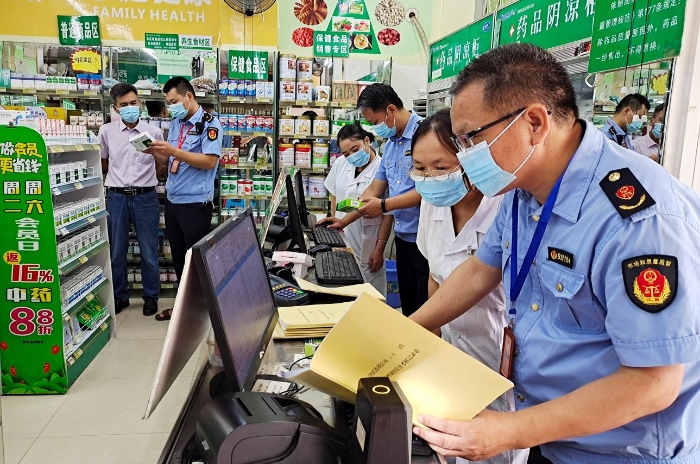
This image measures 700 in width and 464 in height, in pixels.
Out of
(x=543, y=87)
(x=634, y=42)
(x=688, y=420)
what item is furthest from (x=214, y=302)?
(x=634, y=42)

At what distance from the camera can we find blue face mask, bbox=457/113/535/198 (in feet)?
3.85

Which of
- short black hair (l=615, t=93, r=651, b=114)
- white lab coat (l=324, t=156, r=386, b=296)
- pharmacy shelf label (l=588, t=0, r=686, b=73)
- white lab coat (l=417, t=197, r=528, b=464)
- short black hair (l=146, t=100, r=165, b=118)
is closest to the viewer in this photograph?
white lab coat (l=417, t=197, r=528, b=464)

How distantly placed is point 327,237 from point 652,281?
298 cm

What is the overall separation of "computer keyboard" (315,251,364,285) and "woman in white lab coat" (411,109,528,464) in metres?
0.56

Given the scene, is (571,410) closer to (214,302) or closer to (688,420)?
(688,420)

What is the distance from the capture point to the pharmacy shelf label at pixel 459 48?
13.3ft

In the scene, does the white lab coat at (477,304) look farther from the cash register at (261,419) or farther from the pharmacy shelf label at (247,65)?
the pharmacy shelf label at (247,65)

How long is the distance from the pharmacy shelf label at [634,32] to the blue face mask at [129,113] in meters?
3.73

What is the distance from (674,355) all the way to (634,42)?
177cm

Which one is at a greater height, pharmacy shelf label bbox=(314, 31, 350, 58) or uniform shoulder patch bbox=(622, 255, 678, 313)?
pharmacy shelf label bbox=(314, 31, 350, 58)

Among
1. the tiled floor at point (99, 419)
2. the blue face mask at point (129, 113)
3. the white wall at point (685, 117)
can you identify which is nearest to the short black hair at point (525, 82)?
the white wall at point (685, 117)

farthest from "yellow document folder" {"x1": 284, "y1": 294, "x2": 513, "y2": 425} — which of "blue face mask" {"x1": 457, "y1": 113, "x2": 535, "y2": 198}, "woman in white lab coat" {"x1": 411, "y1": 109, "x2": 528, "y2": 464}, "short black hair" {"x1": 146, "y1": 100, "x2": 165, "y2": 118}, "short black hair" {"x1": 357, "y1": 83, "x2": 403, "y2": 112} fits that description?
"short black hair" {"x1": 146, "y1": 100, "x2": 165, "y2": 118}

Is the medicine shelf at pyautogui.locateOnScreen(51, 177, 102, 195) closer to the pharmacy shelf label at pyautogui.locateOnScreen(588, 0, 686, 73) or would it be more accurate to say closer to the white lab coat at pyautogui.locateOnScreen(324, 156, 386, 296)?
the white lab coat at pyautogui.locateOnScreen(324, 156, 386, 296)

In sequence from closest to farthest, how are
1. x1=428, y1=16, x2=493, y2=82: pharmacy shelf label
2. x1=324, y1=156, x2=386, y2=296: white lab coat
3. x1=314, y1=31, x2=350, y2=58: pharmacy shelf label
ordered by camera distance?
x1=428, y1=16, x2=493, y2=82: pharmacy shelf label
x1=324, y1=156, x2=386, y2=296: white lab coat
x1=314, y1=31, x2=350, y2=58: pharmacy shelf label
